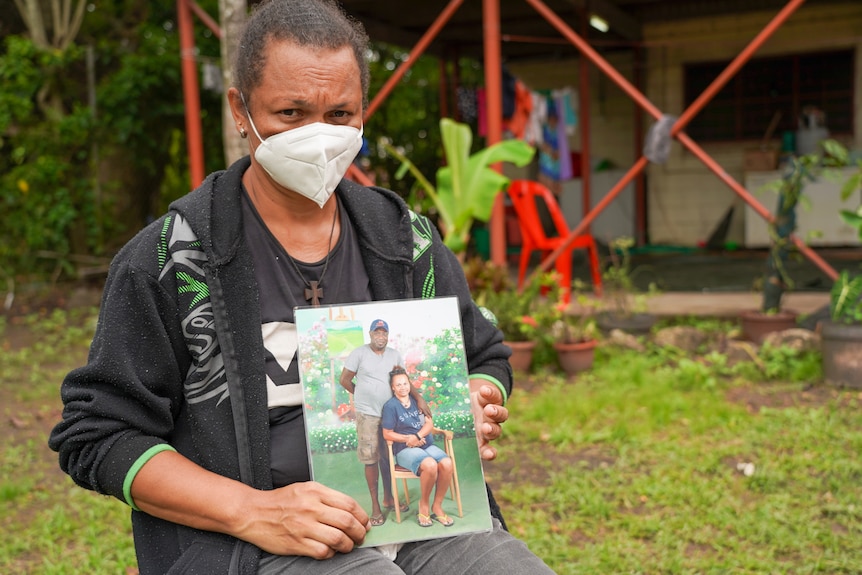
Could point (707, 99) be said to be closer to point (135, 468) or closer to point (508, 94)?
point (508, 94)

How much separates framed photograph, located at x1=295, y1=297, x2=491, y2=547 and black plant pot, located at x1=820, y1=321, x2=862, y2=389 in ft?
13.1

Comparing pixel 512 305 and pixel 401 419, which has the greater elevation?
pixel 401 419

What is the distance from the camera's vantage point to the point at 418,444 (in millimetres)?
1619

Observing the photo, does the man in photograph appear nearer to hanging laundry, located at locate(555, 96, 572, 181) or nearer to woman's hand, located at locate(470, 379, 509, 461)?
woman's hand, located at locate(470, 379, 509, 461)

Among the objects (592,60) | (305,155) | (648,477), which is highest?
(592,60)

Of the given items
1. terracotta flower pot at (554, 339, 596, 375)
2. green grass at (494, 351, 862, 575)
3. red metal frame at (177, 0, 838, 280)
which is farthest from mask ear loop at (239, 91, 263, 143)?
terracotta flower pot at (554, 339, 596, 375)

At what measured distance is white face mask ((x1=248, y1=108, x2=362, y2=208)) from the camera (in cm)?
175

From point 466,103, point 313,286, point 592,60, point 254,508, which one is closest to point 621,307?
point 592,60

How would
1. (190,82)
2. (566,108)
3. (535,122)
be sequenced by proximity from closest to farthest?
(190,82) → (535,122) → (566,108)

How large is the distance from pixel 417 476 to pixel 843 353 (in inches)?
163

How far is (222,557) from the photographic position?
160 cm

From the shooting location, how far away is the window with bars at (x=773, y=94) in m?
10.3

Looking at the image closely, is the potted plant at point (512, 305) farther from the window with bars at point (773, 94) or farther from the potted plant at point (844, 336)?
the window with bars at point (773, 94)

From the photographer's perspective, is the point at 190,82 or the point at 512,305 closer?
the point at 512,305
